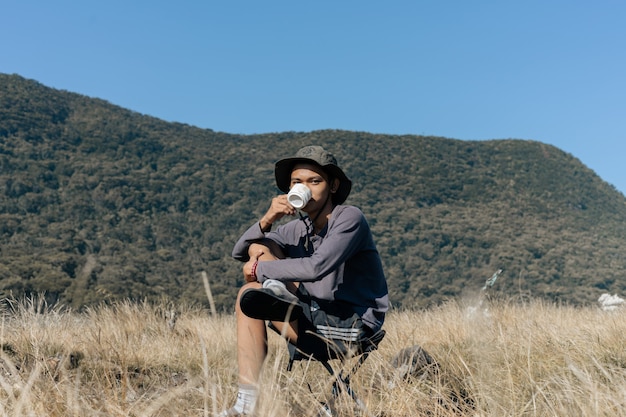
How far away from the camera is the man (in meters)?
2.62

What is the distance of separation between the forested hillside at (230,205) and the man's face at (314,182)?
1733cm

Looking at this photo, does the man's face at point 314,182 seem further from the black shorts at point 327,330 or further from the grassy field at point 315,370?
the grassy field at point 315,370

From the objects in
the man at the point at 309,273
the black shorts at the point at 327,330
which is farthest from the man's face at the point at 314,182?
the black shorts at the point at 327,330

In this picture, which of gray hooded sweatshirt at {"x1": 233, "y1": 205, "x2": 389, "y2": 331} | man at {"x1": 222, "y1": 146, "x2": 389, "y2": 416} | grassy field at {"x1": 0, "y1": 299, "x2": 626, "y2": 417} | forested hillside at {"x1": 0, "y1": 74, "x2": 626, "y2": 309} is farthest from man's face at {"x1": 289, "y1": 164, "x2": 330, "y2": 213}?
forested hillside at {"x1": 0, "y1": 74, "x2": 626, "y2": 309}

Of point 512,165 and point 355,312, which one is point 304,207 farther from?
point 512,165

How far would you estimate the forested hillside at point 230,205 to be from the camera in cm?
2917

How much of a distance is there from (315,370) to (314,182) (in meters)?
1.64

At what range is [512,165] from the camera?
6128 cm

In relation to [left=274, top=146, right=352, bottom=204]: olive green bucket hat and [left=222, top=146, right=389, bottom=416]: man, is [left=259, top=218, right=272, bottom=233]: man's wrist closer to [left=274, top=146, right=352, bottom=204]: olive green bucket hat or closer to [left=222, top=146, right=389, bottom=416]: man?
[left=222, top=146, right=389, bottom=416]: man

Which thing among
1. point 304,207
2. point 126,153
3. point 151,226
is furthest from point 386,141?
point 304,207

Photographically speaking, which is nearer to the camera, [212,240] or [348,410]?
[348,410]

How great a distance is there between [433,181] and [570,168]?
63.7ft

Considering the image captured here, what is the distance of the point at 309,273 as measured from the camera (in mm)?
2682

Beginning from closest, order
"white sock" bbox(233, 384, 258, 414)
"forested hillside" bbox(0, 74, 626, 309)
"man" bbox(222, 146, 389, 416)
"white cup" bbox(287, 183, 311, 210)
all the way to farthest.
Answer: "white sock" bbox(233, 384, 258, 414), "man" bbox(222, 146, 389, 416), "white cup" bbox(287, 183, 311, 210), "forested hillside" bbox(0, 74, 626, 309)
